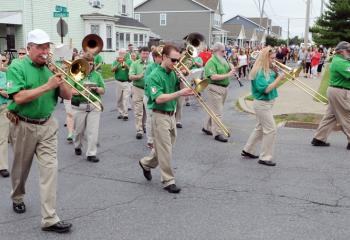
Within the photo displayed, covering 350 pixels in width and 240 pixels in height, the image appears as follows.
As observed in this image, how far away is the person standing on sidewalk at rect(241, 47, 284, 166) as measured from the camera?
259 inches

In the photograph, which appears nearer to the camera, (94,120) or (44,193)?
(44,193)

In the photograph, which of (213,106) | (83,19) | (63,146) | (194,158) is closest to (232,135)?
(213,106)

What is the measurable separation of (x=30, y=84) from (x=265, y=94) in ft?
12.4

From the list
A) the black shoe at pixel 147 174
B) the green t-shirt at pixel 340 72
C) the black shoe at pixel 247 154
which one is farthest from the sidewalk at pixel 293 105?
the black shoe at pixel 147 174

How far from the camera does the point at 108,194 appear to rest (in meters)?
5.44

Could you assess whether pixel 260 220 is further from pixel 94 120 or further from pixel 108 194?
pixel 94 120

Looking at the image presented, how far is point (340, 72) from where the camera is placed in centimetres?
764

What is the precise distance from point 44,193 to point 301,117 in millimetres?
7782

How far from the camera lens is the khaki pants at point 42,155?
14.0 ft

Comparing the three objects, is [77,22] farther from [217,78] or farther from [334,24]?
[217,78]

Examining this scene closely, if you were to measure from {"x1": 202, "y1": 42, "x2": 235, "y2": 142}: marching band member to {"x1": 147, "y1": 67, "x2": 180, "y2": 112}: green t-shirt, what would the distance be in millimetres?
3026

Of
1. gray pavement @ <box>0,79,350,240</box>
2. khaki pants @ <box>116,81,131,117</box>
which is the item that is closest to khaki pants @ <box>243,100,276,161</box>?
gray pavement @ <box>0,79,350,240</box>

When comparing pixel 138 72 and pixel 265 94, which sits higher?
pixel 138 72

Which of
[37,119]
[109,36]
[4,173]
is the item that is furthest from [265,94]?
[109,36]
